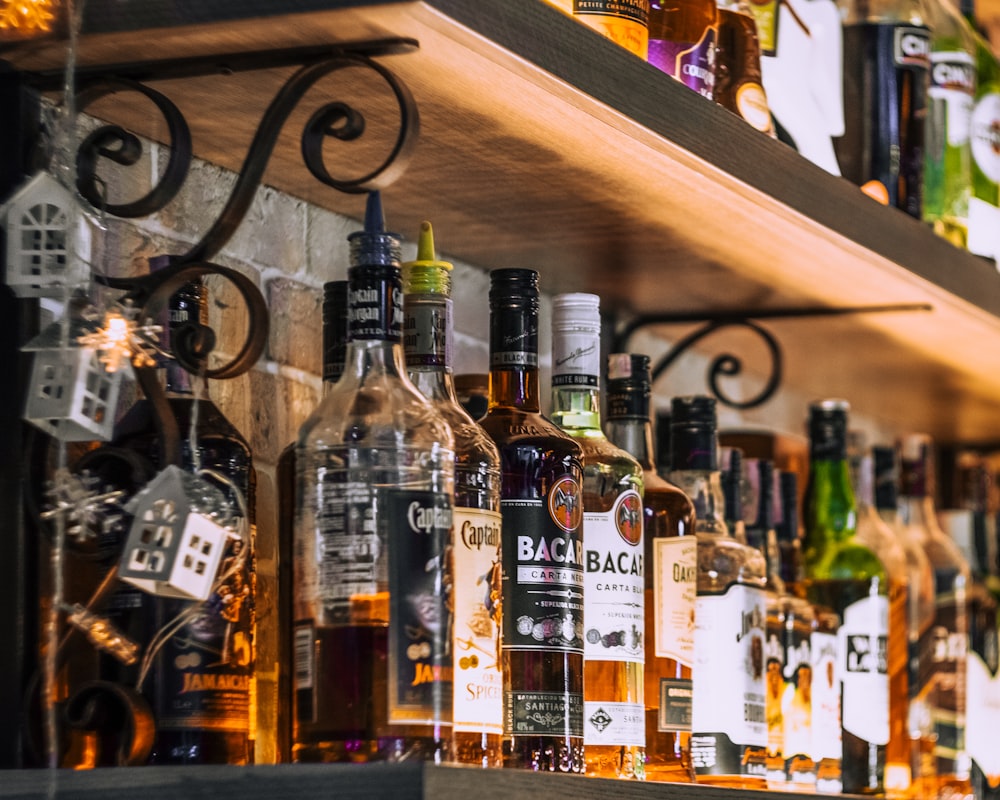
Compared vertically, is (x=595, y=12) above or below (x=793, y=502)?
above

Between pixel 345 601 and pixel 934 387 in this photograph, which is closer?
pixel 345 601

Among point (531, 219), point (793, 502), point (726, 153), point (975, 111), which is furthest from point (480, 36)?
point (975, 111)

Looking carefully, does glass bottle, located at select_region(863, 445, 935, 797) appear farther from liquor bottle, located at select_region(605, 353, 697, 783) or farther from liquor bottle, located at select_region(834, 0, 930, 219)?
liquor bottle, located at select_region(605, 353, 697, 783)

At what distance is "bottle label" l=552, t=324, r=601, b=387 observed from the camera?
120 centimetres

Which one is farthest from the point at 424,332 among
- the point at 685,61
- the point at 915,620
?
the point at 915,620

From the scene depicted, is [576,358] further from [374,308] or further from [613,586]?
[374,308]

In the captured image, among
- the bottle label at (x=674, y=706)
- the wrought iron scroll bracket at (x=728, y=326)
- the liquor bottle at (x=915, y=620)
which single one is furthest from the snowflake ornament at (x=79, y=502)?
the liquor bottle at (x=915, y=620)

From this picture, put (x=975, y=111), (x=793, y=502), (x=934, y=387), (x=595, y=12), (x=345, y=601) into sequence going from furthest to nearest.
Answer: (x=934, y=387) → (x=975, y=111) → (x=793, y=502) → (x=595, y=12) → (x=345, y=601)

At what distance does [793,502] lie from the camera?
1.66 m

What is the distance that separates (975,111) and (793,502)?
533 millimetres

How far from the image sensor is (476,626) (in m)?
1.02

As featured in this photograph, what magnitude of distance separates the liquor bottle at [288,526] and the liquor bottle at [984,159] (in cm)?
93

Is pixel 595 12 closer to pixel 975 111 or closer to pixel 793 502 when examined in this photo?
pixel 793 502

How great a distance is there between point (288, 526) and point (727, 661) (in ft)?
1.36
